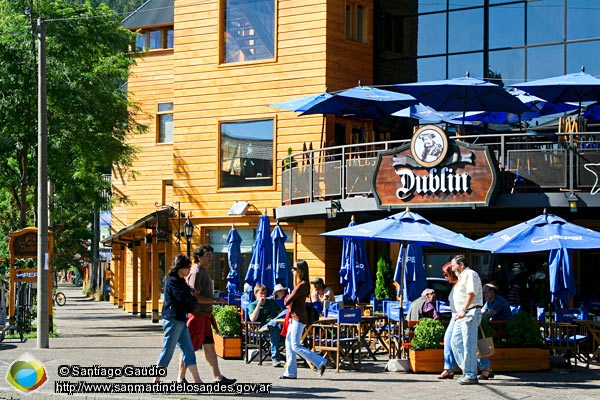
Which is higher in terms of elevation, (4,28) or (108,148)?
(4,28)

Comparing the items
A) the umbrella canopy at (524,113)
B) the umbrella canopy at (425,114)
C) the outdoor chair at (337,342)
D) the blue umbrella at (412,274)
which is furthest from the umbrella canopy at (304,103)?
the outdoor chair at (337,342)

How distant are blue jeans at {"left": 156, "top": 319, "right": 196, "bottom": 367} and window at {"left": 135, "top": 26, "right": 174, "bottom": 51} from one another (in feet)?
97.2

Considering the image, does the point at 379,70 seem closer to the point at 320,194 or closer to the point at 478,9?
the point at 478,9

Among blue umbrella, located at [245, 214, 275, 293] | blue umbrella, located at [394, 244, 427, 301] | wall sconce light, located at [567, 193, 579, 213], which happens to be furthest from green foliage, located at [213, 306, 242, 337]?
wall sconce light, located at [567, 193, 579, 213]

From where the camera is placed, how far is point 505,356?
1661cm

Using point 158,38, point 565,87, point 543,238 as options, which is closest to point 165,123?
point 158,38

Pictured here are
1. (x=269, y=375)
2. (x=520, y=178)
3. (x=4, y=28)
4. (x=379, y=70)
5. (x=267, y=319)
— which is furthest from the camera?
(x=379, y=70)

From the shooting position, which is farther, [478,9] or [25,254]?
[478,9]

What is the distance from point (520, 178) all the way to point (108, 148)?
1362 centimetres

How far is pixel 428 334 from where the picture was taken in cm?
1639

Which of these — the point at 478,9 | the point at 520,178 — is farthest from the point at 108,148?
the point at 520,178

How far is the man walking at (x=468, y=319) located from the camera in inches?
586

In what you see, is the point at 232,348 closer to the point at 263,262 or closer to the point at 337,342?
the point at 337,342

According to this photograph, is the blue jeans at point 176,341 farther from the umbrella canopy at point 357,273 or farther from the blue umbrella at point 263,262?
the blue umbrella at point 263,262
